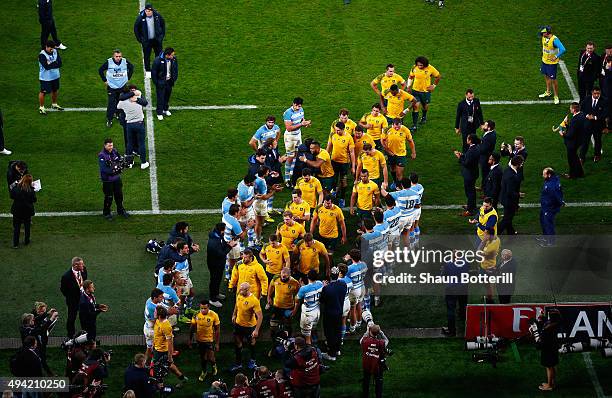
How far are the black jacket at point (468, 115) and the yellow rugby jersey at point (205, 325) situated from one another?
28.2ft

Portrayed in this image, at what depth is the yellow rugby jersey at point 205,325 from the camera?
64.4ft

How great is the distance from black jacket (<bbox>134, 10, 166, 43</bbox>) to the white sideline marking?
45.1ft

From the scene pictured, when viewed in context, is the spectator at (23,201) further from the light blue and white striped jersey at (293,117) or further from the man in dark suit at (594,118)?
the man in dark suit at (594,118)

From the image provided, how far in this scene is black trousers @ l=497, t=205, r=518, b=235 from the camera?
2333 centimetres

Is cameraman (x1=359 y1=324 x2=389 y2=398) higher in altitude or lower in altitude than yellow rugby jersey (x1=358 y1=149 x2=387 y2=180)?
lower

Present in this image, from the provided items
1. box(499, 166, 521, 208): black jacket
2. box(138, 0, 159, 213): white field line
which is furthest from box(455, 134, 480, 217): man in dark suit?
box(138, 0, 159, 213): white field line

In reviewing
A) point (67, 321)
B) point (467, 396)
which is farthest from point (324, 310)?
point (67, 321)

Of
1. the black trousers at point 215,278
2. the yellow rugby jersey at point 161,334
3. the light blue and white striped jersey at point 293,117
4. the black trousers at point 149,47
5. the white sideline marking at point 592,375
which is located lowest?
the white sideline marking at point 592,375

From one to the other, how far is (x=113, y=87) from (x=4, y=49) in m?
5.01

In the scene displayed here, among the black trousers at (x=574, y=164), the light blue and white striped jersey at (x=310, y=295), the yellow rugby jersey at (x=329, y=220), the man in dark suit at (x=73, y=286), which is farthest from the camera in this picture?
the black trousers at (x=574, y=164)

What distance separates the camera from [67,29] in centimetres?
3244

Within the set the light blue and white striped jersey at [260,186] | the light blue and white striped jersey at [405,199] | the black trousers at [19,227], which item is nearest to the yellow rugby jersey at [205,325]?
the light blue and white striped jersey at [260,186]

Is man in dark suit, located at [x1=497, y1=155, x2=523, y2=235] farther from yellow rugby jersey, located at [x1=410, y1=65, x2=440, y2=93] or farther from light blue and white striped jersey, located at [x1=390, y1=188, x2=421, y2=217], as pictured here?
yellow rugby jersey, located at [x1=410, y1=65, x2=440, y2=93]

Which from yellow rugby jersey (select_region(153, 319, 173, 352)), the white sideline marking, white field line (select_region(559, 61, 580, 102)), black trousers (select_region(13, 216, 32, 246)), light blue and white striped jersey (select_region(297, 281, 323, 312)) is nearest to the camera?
yellow rugby jersey (select_region(153, 319, 173, 352))
